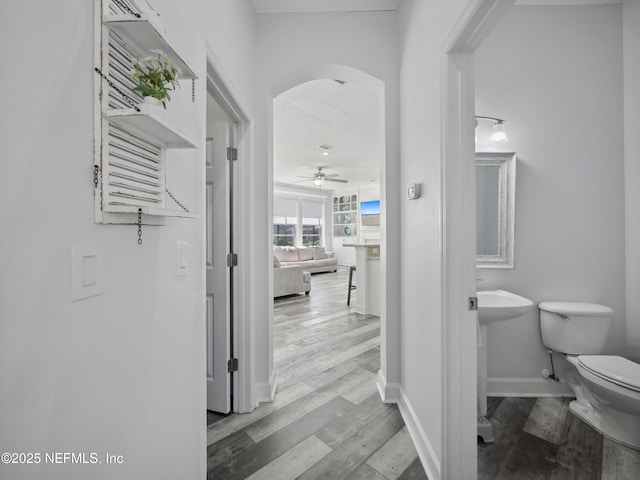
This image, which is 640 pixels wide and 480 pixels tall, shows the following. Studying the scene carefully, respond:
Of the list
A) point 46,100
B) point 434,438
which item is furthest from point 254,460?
point 46,100

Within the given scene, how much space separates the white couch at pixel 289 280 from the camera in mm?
5168

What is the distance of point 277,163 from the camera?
6141 millimetres

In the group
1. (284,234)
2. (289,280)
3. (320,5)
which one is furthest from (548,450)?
(284,234)

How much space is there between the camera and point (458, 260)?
1.22 meters

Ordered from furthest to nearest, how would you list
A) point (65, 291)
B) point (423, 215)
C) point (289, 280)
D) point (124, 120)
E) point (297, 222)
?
point (297, 222) → point (289, 280) → point (423, 215) → point (124, 120) → point (65, 291)

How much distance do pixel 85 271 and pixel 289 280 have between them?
15.7 feet

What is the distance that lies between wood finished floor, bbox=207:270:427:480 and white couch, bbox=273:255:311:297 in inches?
91.9

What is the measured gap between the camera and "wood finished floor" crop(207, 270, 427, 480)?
55.9 inches

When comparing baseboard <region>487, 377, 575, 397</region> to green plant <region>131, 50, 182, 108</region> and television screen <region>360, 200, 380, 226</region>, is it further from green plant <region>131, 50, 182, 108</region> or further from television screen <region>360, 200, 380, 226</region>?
television screen <region>360, 200, 380, 226</region>

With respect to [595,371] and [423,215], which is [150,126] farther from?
[595,371]

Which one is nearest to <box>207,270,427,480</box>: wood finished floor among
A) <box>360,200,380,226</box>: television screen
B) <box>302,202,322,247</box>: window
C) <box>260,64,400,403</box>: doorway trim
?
<box>260,64,400,403</box>: doorway trim

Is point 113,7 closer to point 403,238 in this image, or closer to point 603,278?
point 403,238

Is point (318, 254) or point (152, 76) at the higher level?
point (152, 76)

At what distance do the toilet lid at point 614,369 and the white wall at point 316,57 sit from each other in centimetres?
113
